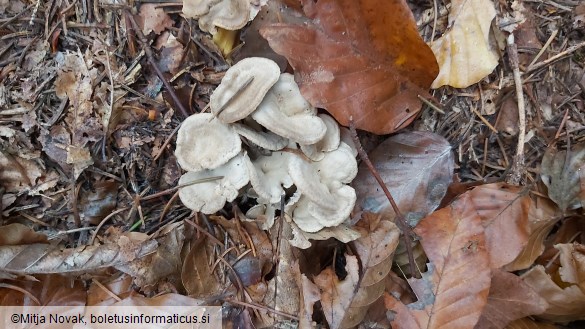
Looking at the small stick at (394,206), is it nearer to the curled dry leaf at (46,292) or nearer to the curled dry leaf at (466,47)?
the curled dry leaf at (466,47)

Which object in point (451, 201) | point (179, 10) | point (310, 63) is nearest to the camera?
point (310, 63)

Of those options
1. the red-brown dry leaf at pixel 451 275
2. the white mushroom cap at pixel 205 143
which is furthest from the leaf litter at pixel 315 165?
the white mushroom cap at pixel 205 143

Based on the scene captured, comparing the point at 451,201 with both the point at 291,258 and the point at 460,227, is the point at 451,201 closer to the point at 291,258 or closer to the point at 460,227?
the point at 460,227

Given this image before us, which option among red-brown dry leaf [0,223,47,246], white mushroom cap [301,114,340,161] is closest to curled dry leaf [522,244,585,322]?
white mushroom cap [301,114,340,161]

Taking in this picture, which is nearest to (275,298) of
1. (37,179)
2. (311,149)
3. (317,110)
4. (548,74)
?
(311,149)

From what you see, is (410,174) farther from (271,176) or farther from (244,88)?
(244,88)

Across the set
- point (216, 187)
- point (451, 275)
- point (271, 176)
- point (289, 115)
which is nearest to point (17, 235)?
point (216, 187)

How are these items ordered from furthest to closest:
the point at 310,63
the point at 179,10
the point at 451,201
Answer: the point at 179,10, the point at 451,201, the point at 310,63

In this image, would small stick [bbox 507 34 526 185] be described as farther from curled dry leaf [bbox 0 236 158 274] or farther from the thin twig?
curled dry leaf [bbox 0 236 158 274]
